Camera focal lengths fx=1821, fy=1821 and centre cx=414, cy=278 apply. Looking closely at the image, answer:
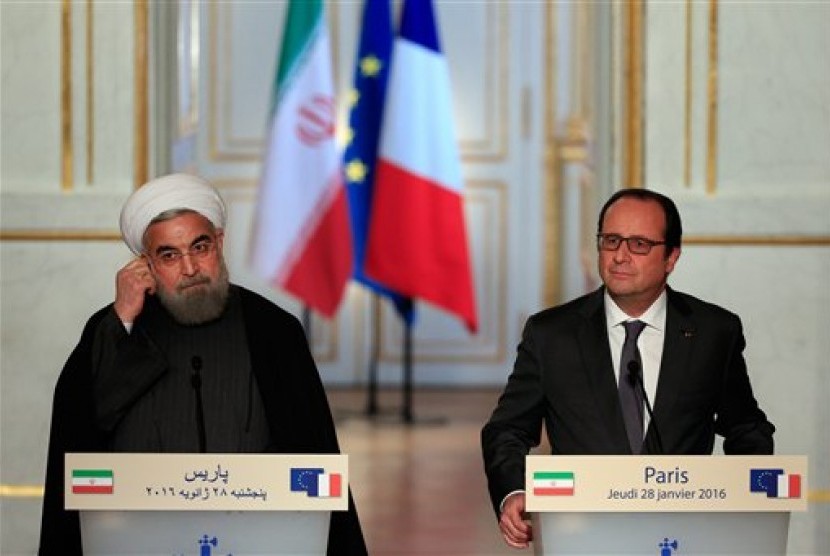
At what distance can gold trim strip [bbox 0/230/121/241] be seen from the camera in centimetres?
584

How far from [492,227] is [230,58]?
6.83 feet

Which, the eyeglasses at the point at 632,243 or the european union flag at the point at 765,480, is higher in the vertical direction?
the eyeglasses at the point at 632,243

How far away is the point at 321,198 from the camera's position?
10547 mm

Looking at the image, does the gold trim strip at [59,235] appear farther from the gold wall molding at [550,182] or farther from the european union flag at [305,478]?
the gold wall molding at [550,182]

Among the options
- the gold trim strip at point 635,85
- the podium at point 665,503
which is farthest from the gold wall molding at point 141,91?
the podium at point 665,503

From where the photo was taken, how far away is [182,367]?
11.8 ft

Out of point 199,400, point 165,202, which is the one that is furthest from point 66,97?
point 199,400

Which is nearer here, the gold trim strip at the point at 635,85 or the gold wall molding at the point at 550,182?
the gold trim strip at the point at 635,85

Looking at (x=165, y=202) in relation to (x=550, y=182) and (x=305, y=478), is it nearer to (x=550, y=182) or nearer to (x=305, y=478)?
(x=305, y=478)

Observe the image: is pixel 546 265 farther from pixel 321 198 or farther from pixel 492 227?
pixel 321 198

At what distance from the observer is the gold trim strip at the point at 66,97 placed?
5.81m

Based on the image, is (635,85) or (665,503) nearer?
(665,503)

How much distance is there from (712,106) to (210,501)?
3358 millimetres

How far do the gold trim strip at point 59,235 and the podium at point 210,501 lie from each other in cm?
309
